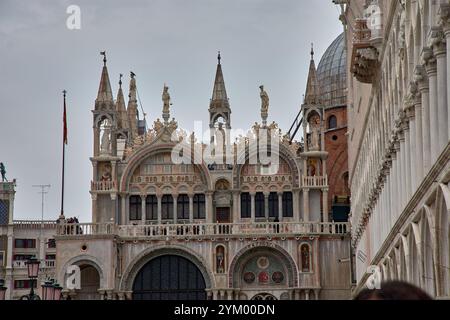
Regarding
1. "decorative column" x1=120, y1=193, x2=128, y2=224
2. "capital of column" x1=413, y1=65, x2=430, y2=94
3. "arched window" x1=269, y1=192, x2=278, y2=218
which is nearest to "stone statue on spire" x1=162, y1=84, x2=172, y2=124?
"decorative column" x1=120, y1=193, x2=128, y2=224

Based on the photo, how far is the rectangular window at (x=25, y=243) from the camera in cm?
7812

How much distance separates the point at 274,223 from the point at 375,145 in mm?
19836

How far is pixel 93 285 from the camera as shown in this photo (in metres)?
50.9

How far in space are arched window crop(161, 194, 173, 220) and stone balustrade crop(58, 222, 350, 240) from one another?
3.79ft

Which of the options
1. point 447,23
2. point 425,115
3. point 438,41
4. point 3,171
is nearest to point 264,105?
point 425,115

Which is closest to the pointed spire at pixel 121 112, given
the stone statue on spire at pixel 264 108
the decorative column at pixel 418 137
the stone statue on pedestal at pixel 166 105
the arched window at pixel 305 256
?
the stone statue on pedestal at pixel 166 105

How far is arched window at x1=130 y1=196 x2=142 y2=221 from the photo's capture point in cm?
5225

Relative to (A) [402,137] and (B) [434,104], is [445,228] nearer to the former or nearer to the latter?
(B) [434,104]

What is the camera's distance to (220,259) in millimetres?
50250

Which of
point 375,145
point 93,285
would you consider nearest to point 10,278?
point 93,285

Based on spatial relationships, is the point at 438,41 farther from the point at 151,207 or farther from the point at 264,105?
the point at 151,207

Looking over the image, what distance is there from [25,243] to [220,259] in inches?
1248

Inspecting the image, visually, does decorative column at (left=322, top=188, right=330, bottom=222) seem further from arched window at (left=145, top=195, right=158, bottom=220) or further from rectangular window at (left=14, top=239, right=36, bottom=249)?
rectangular window at (left=14, top=239, right=36, bottom=249)

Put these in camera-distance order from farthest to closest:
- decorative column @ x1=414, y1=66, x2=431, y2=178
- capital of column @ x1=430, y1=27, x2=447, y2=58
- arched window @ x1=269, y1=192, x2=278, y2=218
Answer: arched window @ x1=269, y1=192, x2=278, y2=218 < decorative column @ x1=414, y1=66, x2=431, y2=178 < capital of column @ x1=430, y1=27, x2=447, y2=58
